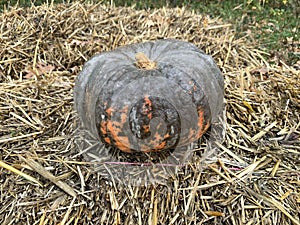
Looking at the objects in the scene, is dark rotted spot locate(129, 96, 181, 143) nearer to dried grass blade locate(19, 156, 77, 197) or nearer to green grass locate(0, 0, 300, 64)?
dried grass blade locate(19, 156, 77, 197)

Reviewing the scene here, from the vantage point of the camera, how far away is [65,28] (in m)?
4.72

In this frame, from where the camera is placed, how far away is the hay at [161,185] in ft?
8.91

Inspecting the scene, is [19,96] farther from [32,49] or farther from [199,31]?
[199,31]

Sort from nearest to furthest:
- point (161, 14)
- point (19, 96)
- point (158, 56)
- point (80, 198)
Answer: point (80, 198) → point (158, 56) → point (19, 96) → point (161, 14)

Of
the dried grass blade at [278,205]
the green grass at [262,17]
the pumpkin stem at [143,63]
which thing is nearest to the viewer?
the dried grass blade at [278,205]

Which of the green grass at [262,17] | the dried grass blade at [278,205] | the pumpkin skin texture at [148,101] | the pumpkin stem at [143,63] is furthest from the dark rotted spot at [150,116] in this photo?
the green grass at [262,17]

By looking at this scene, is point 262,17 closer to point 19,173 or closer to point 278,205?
Result: point 278,205

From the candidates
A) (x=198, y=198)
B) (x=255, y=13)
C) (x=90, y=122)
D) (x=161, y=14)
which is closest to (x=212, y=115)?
(x=198, y=198)

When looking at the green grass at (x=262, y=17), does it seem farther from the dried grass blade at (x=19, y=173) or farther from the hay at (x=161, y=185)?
the dried grass blade at (x=19, y=173)

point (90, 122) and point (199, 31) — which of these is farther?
point (199, 31)

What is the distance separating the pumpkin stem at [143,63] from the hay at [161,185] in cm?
67

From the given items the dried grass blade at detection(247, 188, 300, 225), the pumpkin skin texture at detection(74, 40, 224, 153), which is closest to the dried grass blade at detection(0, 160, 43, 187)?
the pumpkin skin texture at detection(74, 40, 224, 153)

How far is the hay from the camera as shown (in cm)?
271

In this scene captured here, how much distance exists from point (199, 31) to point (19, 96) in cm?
220
